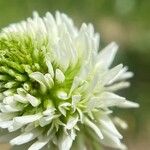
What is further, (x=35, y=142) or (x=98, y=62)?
(x=98, y=62)

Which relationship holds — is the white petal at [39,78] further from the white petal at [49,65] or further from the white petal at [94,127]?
the white petal at [94,127]

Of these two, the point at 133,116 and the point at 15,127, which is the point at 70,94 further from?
the point at 133,116

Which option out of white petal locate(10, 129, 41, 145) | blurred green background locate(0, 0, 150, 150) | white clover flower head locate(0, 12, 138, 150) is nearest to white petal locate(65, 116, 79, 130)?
white clover flower head locate(0, 12, 138, 150)

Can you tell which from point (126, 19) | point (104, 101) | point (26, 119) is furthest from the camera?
point (126, 19)

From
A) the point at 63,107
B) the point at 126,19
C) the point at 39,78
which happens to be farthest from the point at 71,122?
the point at 126,19

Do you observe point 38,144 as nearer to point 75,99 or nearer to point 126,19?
point 75,99

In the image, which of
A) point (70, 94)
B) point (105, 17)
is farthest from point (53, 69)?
point (105, 17)
